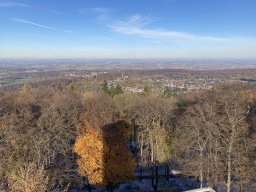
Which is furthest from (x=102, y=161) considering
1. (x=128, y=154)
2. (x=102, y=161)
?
(x=128, y=154)

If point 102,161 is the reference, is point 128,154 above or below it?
above

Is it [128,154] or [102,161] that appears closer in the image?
[102,161]

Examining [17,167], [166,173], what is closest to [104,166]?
[17,167]

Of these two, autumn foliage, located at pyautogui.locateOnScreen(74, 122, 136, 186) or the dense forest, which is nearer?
the dense forest

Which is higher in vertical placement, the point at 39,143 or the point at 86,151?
the point at 39,143

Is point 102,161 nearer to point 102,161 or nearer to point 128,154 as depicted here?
point 102,161

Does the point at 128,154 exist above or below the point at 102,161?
above

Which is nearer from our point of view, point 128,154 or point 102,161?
point 102,161

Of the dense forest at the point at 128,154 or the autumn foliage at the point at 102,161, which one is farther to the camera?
the autumn foliage at the point at 102,161

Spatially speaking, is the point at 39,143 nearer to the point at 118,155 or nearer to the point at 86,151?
the point at 86,151

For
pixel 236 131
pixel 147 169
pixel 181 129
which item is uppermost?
pixel 236 131

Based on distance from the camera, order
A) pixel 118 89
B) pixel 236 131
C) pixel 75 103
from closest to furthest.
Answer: pixel 236 131
pixel 75 103
pixel 118 89
